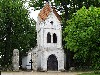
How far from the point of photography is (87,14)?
35.3 meters

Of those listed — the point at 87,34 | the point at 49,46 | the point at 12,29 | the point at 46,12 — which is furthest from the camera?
the point at 12,29

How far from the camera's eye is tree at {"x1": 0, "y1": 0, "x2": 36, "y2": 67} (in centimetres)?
5541

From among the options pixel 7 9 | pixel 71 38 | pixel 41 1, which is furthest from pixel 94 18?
pixel 7 9

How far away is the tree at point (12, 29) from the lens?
55.4 meters

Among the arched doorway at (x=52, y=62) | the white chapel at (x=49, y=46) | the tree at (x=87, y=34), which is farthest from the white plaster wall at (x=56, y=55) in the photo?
the tree at (x=87, y=34)

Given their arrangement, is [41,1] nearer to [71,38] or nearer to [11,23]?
[11,23]

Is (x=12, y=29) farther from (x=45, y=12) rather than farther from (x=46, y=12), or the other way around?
(x=46, y=12)

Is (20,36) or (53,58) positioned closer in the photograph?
(53,58)

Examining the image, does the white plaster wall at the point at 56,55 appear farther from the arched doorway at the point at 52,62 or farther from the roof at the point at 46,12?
the roof at the point at 46,12

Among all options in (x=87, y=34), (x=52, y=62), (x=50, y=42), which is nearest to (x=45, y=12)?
(x=50, y=42)

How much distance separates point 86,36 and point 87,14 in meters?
2.53

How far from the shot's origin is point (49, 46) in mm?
48875

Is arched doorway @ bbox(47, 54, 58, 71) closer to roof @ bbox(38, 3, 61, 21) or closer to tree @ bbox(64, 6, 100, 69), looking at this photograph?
roof @ bbox(38, 3, 61, 21)

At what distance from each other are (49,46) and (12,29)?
999cm
